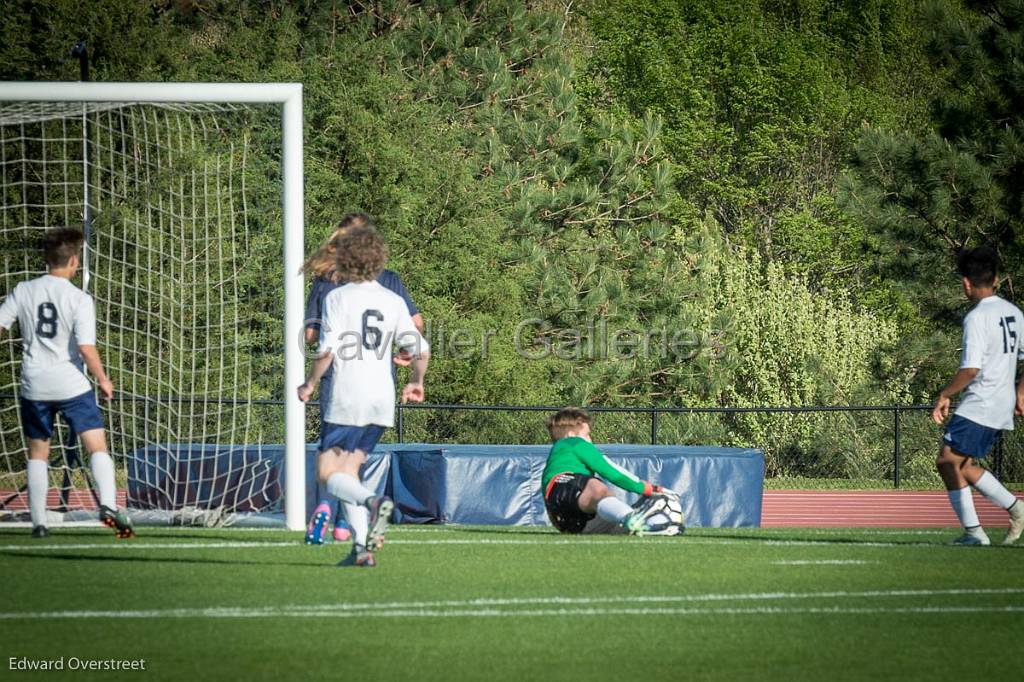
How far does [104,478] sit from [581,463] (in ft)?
12.3

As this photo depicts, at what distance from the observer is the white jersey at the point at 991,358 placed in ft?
31.8

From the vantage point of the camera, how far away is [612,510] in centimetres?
1085

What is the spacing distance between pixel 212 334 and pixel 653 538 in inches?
445

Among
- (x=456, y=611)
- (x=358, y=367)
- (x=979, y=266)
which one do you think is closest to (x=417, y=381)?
(x=358, y=367)

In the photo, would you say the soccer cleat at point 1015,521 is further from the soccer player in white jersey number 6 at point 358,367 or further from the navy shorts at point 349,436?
the navy shorts at point 349,436

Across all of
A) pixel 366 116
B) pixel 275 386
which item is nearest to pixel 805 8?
pixel 366 116

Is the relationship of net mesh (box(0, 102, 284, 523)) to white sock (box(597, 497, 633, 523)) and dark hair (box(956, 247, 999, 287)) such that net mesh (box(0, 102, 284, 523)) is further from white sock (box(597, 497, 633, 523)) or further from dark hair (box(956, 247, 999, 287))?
dark hair (box(956, 247, 999, 287))

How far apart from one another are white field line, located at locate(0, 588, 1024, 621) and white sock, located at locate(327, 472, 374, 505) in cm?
121

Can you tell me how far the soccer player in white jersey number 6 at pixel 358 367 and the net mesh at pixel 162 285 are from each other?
339 centimetres

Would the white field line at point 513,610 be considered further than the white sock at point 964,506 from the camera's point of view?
No

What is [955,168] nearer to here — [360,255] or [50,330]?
[360,255]

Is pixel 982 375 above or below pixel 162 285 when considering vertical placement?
below

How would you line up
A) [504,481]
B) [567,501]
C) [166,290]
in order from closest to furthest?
[567,501] < [504,481] < [166,290]

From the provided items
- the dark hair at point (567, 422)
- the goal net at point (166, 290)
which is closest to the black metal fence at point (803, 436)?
the goal net at point (166, 290)
